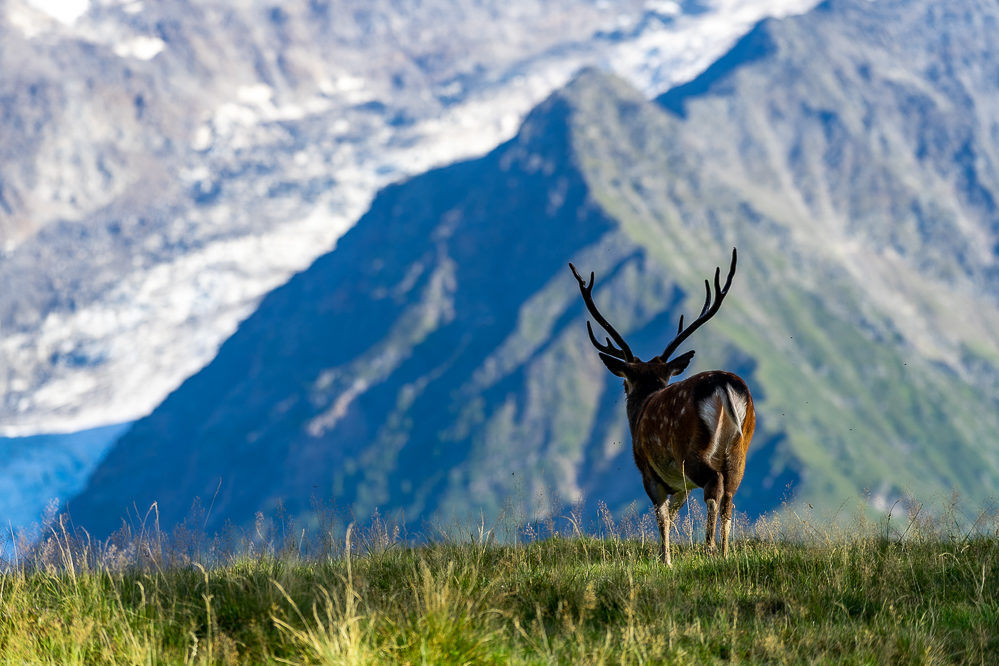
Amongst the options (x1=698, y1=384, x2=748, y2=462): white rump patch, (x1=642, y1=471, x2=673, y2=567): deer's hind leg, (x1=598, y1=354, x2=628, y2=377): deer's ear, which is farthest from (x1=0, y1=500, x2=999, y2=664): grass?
(x1=598, y1=354, x2=628, y2=377): deer's ear

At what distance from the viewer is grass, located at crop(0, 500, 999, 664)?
21.5 feet

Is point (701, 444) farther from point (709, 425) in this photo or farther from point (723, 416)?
point (723, 416)

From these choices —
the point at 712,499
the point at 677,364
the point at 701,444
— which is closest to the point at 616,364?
the point at 677,364

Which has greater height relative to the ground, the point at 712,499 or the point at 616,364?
the point at 616,364

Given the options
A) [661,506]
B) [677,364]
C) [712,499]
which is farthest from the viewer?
[677,364]

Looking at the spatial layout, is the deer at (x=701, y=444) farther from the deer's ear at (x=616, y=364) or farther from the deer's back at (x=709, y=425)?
the deer's ear at (x=616, y=364)

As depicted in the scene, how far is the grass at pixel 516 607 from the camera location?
21.5 feet

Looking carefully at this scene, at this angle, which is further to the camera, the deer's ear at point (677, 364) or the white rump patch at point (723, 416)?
the deer's ear at point (677, 364)

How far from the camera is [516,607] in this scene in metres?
7.87

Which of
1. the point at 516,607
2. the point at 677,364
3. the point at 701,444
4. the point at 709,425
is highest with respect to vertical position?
the point at 677,364

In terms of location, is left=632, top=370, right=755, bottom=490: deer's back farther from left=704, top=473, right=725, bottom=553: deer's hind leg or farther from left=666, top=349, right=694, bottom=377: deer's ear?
left=666, top=349, right=694, bottom=377: deer's ear

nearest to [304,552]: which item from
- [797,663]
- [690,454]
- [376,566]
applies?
[376,566]

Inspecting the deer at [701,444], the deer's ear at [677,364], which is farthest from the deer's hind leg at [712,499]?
the deer's ear at [677,364]

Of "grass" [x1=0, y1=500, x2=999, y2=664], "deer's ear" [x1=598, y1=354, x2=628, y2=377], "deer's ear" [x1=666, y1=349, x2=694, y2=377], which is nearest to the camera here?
"grass" [x1=0, y1=500, x2=999, y2=664]
